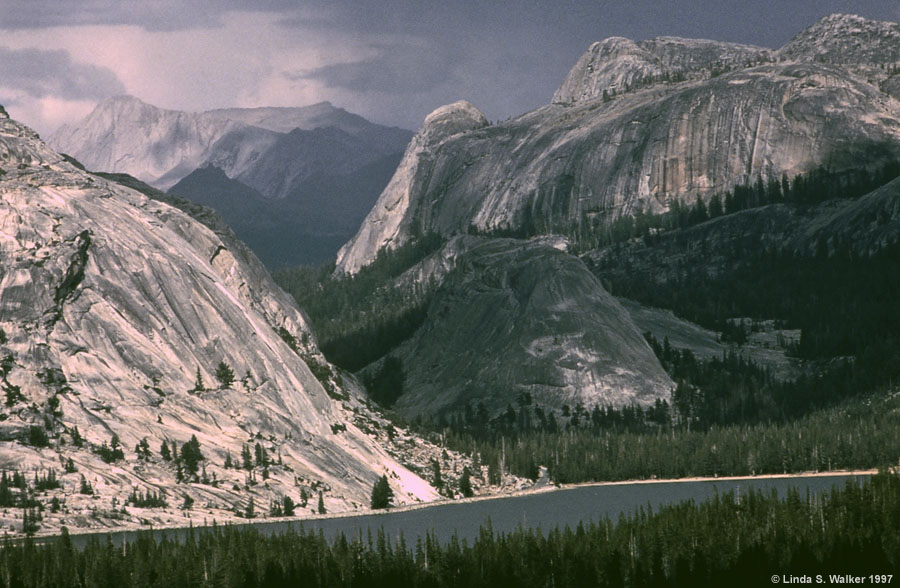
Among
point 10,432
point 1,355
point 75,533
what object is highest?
point 1,355

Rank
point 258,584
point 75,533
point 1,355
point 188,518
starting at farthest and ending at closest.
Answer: point 1,355
point 188,518
point 75,533
point 258,584

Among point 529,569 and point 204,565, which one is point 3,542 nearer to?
point 204,565

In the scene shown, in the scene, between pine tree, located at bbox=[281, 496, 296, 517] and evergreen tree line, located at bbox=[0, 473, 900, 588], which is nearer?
evergreen tree line, located at bbox=[0, 473, 900, 588]

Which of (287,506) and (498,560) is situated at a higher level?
(287,506)

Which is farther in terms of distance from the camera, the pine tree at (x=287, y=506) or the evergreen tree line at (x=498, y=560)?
the pine tree at (x=287, y=506)

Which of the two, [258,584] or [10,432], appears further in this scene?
[10,432]

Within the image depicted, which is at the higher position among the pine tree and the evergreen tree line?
the pine tree

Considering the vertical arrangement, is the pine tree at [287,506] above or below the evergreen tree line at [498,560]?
above

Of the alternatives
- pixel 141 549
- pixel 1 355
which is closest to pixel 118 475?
pixel 1 355
